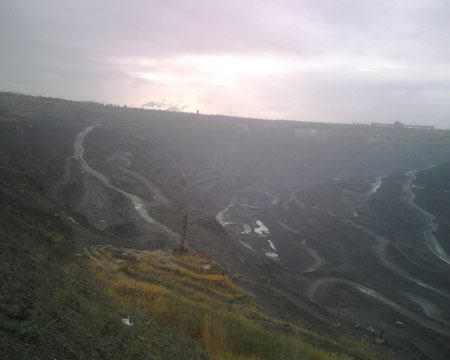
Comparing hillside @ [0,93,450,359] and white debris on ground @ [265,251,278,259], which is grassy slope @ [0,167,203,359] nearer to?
hillside @ [0,93,450,359]

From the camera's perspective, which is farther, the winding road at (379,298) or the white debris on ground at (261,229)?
the white debris on ground at (261,229)

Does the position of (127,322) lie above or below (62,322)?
below

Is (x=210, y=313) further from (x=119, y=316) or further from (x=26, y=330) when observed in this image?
(x=26, y=330)

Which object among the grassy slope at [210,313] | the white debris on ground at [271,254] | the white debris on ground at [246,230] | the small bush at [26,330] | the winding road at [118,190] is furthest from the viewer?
the white debris on ground at [246,230]

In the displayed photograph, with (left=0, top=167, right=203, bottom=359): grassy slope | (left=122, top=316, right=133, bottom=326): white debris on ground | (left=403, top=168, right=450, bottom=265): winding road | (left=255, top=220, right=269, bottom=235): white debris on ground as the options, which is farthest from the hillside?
(left=122, top=316, right=133, bottom=326): white debris on ground

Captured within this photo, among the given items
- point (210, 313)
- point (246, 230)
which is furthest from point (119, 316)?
point (246, 230)

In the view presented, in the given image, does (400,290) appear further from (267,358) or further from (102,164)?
(102,164)

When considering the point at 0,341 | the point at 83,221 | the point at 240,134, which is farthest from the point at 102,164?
the point at 240,134

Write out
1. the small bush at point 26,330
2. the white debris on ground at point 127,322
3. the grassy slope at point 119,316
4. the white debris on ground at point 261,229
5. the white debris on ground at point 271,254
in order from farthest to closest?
1. the white debris on ground at point 261,229
2. the white debris on ground at point 271,254
3. the white debris on ground at point 127,322
4. the grassy slope at point 119,316
5. the small bush at point 26,330

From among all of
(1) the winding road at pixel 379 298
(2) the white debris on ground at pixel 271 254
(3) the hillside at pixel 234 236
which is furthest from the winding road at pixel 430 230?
(2) the white debris on ground at pixel 271 254

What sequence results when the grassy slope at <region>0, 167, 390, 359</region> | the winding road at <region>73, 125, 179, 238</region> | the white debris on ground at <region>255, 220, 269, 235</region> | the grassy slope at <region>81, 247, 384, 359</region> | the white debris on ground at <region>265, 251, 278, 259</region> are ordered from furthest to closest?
the white debris on ground at <region>255, 220, 269, 235</region>
the white debris on ground at <region>265, 251, 278, 259</region>
the winding road at <region>73, 125, 179, 238</region>
the grassy slope at <region>81, 247, 384, 359</region>
the grassy slope at <region>0, 167, 390, 359</region>

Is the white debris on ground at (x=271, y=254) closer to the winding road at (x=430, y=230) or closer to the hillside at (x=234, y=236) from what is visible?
the hillside at (x=234, y=236)

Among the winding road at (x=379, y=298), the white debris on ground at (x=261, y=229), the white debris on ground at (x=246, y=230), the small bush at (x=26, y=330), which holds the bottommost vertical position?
the white debris on ground at (x=261, y=229)

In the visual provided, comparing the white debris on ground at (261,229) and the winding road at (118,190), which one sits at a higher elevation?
the winding road at (118,190)
